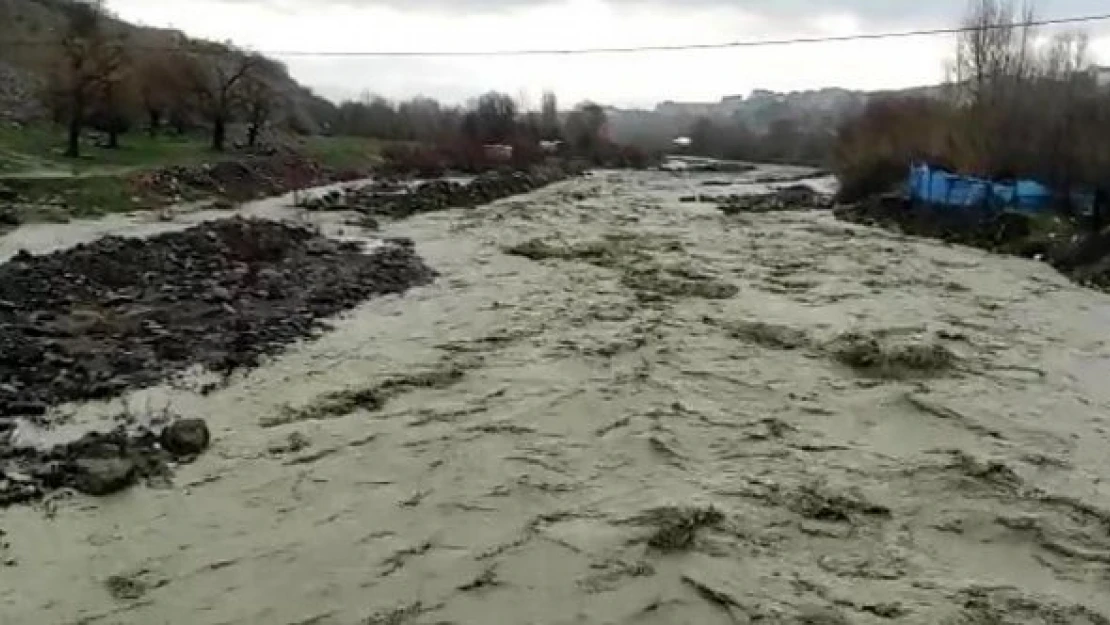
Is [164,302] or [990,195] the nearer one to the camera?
[164,302]

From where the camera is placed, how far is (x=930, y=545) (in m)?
8.73

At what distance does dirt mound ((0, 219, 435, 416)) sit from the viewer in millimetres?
12984

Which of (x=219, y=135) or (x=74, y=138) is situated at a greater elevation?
(x=74, y=138)

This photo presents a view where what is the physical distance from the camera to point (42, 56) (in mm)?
50188

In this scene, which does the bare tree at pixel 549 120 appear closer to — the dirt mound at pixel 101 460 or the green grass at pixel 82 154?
the green grass at pixel 82 154

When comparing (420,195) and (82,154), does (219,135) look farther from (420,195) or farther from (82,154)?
(420,195)

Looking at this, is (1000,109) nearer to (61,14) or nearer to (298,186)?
(298,186)

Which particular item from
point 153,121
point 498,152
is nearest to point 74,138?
point 153,121

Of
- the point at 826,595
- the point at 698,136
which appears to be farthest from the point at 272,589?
the point at 698,136

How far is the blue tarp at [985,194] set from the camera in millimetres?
30828

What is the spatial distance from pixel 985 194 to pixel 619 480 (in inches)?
956

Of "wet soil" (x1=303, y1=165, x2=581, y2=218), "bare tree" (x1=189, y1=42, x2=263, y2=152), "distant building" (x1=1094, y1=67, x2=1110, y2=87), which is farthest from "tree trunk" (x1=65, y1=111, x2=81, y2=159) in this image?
"distant building" (x1=1094, y1=67, x2=1110, y2=87)

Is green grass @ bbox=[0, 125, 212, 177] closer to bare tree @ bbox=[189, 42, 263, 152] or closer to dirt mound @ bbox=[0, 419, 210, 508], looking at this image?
bare tree @ bbox=[189, 42, 263, 152]

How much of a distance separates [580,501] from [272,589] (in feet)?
8.72
